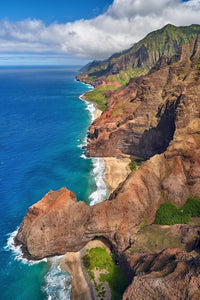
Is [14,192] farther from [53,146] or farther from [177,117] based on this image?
[177,117]

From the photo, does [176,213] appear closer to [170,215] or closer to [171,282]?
[170,215]

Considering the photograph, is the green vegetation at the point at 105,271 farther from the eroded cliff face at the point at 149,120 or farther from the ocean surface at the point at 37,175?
the eroded cliff face at the point at 149,120

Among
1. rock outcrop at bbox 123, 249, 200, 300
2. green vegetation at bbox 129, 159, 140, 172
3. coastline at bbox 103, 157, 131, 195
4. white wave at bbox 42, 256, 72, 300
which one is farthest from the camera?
green vegetation at bbox 129, 159, 140, 172

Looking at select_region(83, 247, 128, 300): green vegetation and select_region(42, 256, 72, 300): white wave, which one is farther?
select_region(42, 256, 72, 300): white wave

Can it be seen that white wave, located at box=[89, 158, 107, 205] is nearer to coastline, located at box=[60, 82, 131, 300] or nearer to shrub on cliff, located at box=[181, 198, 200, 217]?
coastline, located at box=[60, 82, 131, 300]

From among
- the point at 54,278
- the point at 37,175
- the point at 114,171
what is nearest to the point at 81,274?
the point at 54,278

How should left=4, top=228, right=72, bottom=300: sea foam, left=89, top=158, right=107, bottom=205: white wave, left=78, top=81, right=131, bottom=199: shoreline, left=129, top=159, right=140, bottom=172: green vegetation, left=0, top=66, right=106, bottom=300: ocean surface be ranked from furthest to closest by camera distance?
left=129, top=159, right=140, bottom=172: green vegetation < left=78, top=81, right=131, bottom=199: shoreline < left=89, top=158, right=107, bottom=205: white wave < left=0, top=66, right=106, bottom=300: ocean surface < left=4, top=228, right=72, bottom=300: sea foam

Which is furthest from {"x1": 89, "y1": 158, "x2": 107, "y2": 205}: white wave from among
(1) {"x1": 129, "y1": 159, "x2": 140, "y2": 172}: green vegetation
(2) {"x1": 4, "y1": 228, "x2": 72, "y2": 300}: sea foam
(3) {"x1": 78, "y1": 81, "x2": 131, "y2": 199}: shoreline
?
(2) {"x1": 4, "y1": 228, "x2": 72, "y2": 300}: sea foam

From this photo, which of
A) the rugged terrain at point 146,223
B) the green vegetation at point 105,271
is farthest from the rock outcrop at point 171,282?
the green vegetation at point 105,271
